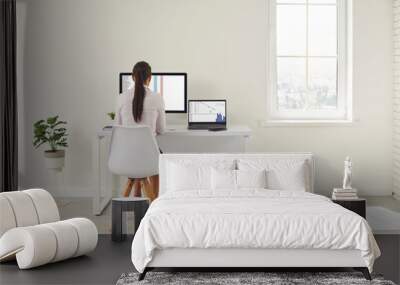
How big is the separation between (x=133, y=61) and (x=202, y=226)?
11.6ft

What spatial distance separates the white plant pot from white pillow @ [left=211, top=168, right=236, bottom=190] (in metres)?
2.50

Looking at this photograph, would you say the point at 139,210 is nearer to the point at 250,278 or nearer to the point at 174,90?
the point at 250,278

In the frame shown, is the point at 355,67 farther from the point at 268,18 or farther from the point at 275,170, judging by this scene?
the point at 275,170

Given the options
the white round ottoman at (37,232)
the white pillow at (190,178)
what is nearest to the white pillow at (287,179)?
the white pillow at (190,178)

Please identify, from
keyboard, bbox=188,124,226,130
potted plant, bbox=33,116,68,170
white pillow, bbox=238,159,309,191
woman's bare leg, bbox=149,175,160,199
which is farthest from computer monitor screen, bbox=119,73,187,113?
white pillow, bbox=238,159,309,191

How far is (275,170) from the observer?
17.6 ft

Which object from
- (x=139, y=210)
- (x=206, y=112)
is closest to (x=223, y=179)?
(x=139, y=210)

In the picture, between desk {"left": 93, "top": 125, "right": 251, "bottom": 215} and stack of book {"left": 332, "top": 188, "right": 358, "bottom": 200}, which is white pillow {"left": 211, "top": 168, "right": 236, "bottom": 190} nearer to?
stack of book {"left": 332, "top": 188, "right": 358, "bottom": 200}

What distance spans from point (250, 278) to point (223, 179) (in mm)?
1074

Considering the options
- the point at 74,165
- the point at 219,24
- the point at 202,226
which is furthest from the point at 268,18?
the point at 202,226

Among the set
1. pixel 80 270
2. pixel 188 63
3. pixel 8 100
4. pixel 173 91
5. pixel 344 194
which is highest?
pixel 188 63

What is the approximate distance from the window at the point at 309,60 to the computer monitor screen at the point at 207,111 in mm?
705

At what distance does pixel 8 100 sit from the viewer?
6953 mm

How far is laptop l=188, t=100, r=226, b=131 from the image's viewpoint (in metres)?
7.17
